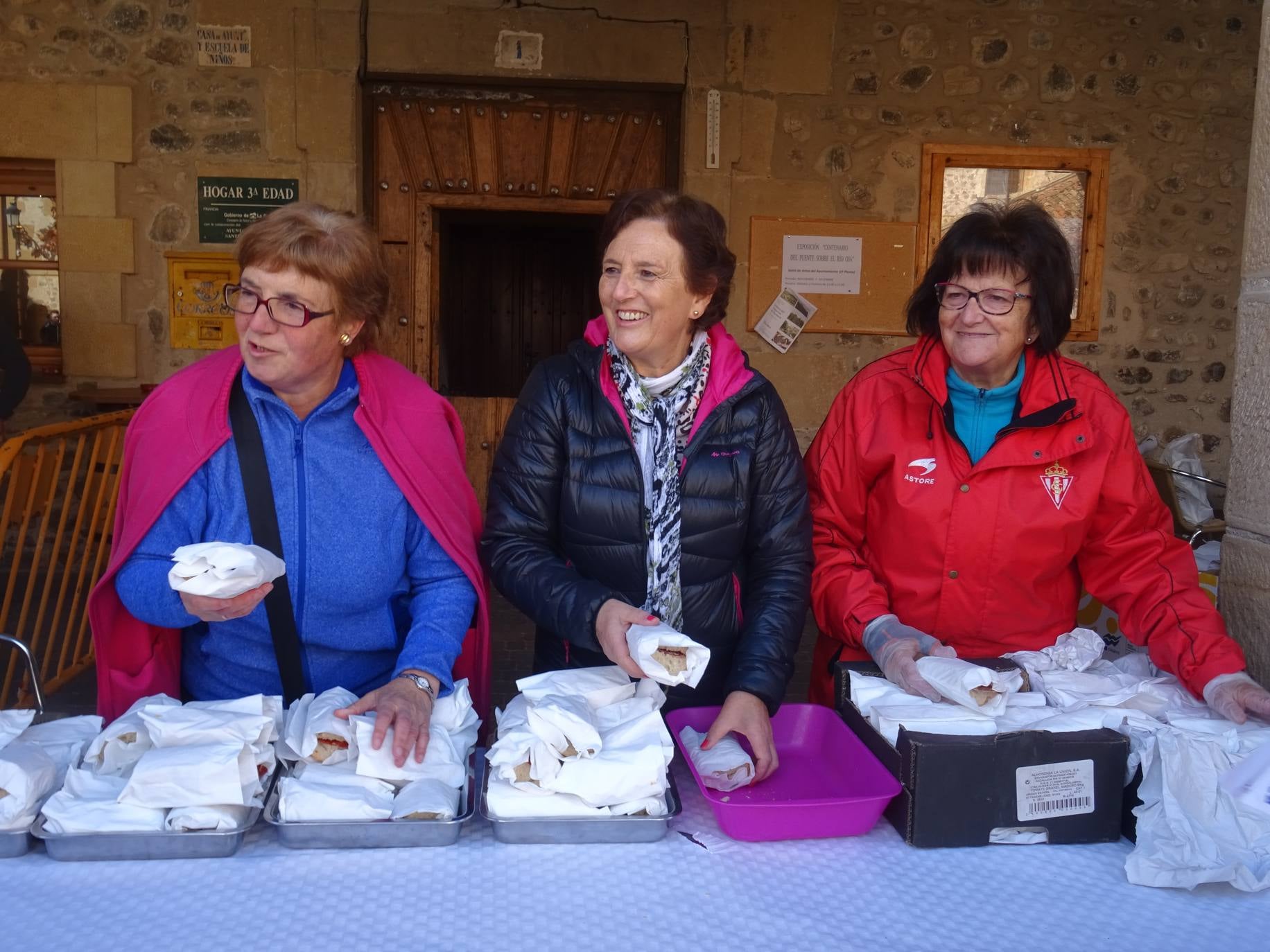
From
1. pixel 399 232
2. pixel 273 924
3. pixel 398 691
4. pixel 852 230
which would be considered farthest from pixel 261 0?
pixel 273 924

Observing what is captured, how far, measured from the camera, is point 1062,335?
2.17 meters

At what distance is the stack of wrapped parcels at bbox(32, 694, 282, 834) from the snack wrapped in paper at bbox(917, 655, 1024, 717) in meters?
1.01

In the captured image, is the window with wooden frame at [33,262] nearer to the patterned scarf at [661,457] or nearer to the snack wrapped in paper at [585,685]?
the patterned scarf at [661,457]

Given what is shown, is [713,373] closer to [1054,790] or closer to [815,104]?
[1054,790]

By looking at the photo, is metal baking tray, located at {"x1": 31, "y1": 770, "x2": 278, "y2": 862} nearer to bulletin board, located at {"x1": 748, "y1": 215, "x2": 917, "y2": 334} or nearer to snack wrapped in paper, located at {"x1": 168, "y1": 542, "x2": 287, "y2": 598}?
snack wrapped in paper, located at {"x1": 168, "y1": 542, "x2": 287, "y2": 598}

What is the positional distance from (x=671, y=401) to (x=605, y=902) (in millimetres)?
1059

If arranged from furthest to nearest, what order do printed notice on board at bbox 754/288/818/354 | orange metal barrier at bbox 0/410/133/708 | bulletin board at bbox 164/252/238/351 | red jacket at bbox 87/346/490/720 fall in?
1. printed notice on board at bbox 754/288/818/354
2. bulletin board at bbox 164/252/238/351
3. orange metal barrier at bbox 0/410/133/708
4. red jacket at bbox 87/346/490/720

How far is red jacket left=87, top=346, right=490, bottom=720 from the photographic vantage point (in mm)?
1876

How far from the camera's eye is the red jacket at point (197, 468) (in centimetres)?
188

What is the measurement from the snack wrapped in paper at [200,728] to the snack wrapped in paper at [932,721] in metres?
0.91

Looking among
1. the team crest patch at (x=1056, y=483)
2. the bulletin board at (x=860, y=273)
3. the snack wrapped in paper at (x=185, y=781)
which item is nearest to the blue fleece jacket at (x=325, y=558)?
the snack wrapped in paper at (x=185, y=781)

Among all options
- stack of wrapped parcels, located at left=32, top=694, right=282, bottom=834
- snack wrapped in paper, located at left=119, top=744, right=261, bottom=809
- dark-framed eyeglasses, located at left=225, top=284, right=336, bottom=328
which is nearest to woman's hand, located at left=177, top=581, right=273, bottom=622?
stack of wrapped parcels, located at left=32, top=694, right=282, bottom=834

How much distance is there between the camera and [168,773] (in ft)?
4.26

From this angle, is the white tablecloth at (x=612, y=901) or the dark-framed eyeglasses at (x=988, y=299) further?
the dark-framed eyeglasses at (x=988, y=299)
